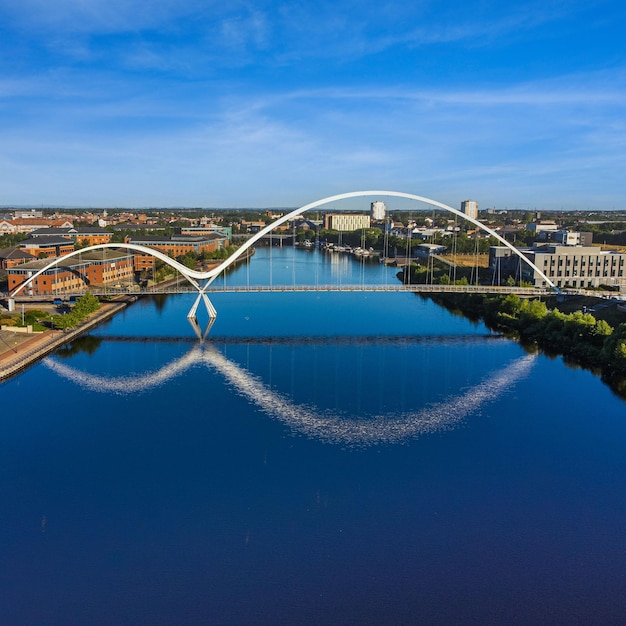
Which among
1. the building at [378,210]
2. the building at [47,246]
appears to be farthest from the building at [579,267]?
the building at [378,210]

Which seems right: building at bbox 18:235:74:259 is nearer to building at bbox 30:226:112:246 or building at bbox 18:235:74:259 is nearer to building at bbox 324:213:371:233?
building at bbox 30:226:112:246

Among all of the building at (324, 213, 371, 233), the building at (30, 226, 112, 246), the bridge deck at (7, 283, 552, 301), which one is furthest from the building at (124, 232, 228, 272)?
the building at (324, 213, 371, 233)

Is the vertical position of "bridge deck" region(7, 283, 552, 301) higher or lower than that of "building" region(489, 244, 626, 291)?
lower

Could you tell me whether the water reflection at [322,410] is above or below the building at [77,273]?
below

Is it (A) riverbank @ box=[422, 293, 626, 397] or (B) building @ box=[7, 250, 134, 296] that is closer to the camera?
(A) riverbank @ box=[422, 293, 626, 397]

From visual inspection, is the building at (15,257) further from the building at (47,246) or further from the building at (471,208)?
the building at (471,208)

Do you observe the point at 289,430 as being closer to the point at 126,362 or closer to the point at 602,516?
the point at 602,516

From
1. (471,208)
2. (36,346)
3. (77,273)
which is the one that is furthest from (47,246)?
(471,208)
